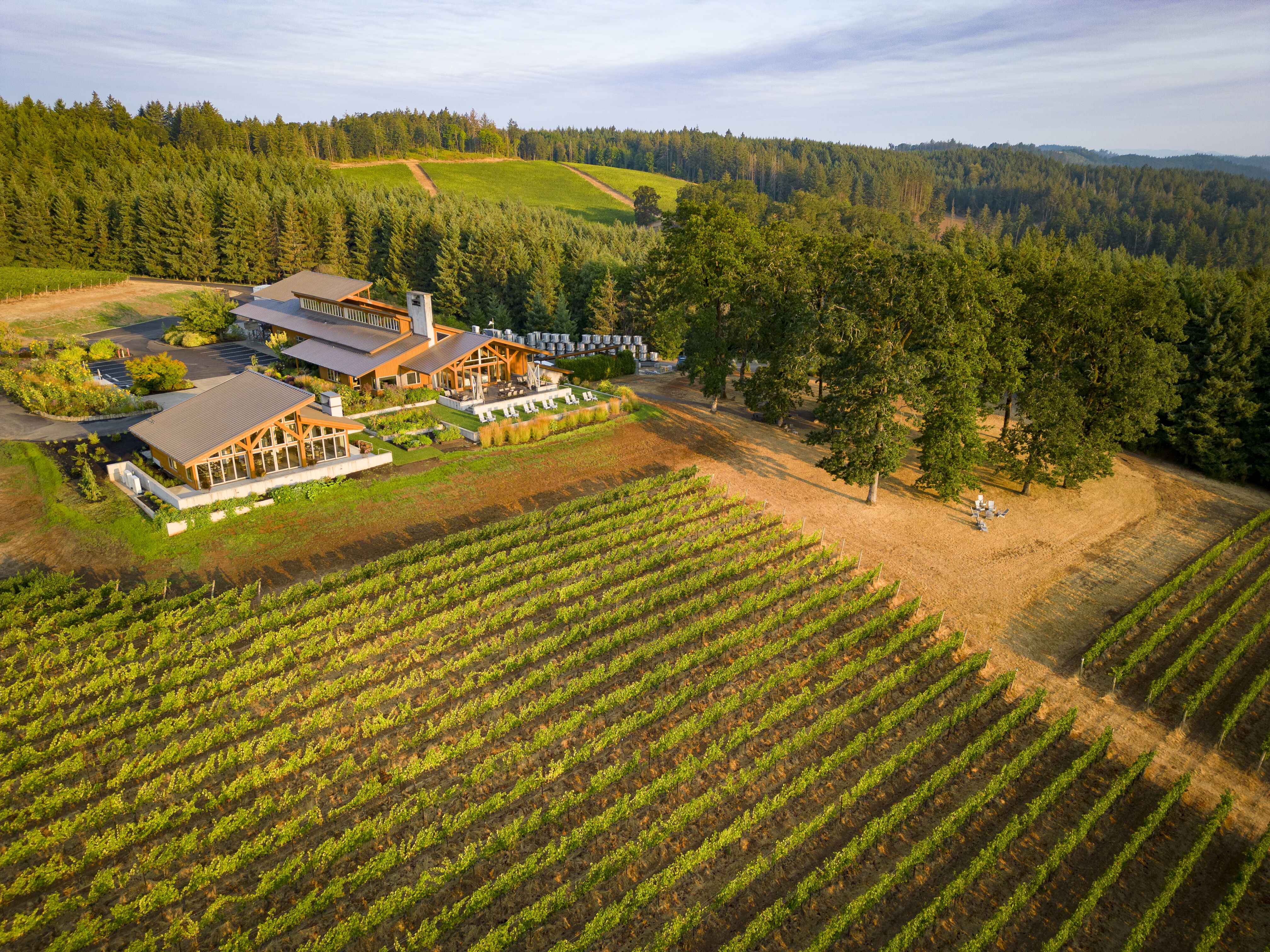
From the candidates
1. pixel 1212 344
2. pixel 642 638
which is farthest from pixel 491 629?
pixel 1212 344

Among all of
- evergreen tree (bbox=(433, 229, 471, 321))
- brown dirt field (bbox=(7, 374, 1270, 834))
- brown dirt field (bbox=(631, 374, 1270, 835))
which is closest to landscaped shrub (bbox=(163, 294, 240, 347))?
evergreen tree (bbox=(433, 229, 471, 321))

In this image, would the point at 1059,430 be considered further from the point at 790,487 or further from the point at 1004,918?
the point at 1004,918

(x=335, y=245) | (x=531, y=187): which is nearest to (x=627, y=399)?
(x=335, y=245)

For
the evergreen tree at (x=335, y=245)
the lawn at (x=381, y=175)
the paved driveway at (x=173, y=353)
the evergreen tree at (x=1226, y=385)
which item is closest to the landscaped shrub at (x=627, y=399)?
the paved driveway at (x=173, y=353)

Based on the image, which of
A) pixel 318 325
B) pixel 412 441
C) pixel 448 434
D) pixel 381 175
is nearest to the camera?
pixel 412 441

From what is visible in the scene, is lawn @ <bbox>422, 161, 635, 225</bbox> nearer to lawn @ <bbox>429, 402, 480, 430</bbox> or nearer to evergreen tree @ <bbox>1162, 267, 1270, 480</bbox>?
lawn @ <bbox>429, 402, 480, 430</bbox>

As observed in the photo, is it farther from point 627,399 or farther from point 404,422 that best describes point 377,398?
point 627,399
